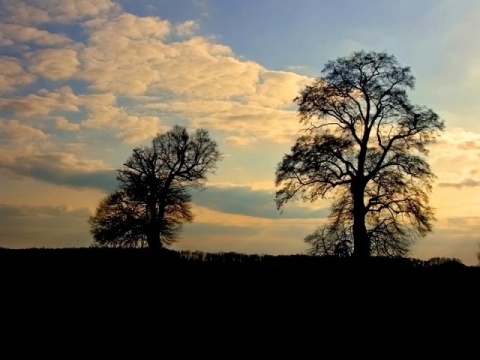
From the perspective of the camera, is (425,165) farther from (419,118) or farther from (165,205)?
(165,205)

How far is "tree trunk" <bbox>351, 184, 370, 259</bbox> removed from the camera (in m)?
27.6

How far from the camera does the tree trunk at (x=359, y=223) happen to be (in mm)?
27594

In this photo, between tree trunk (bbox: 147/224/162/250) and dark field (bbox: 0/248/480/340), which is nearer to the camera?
dark field (bbox: 0/248/480/340)

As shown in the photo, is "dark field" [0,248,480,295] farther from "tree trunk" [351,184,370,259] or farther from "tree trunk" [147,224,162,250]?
"tree trunk" [147,224,162,250]

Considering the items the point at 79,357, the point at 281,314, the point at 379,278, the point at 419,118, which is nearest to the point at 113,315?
the point at 79,357

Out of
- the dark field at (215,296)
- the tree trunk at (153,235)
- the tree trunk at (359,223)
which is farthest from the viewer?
the tree trunk at (153,235)

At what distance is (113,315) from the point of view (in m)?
10.0

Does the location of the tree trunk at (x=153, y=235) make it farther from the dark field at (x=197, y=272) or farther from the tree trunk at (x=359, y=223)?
the dark field at (x=197, y=272)

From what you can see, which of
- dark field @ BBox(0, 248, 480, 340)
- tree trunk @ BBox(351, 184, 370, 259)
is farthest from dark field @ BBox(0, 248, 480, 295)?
tree trunk @ BBox(351, 184, 370, 259)

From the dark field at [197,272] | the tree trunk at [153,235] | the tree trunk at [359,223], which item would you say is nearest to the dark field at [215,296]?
the dark field at [197,272]

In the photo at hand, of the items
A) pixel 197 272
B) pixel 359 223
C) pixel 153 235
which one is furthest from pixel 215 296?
pixel 153 235

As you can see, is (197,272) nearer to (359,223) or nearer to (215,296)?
(215,296)

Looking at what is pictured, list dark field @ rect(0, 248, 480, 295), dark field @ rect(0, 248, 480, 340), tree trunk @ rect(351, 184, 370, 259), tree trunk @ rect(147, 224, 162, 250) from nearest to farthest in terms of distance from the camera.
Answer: dark field @ rect(0, 248, 480, 340), dark field @ rect(0, 248, 480, 295), tree trunk @ rect(351, 184, 370, 259), tree trunk @ rect(147, 224, 162, 250)

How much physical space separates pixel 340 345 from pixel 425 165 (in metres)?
20.2
